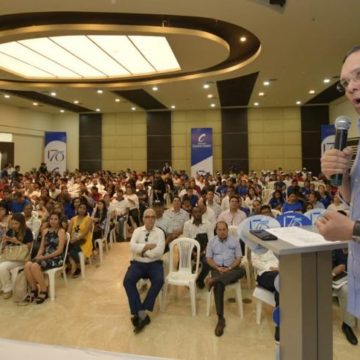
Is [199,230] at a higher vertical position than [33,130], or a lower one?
lower

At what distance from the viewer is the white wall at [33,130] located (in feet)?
47.9

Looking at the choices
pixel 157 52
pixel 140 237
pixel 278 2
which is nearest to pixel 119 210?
pixel 140 237

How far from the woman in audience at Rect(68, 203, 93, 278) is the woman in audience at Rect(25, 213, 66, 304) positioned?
0.43 metres

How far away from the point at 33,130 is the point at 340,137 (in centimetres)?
1723

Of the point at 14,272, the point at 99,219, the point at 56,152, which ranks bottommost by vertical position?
the point at 14,272

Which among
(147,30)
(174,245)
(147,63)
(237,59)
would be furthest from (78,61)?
(174,245)

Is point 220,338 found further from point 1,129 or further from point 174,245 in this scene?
point 1,129

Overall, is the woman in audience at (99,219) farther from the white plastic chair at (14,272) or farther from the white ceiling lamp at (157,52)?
the white ceiling lamp at (157,52)

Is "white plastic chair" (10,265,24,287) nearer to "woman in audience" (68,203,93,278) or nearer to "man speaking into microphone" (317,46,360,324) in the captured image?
"woman in audience" (68,203,93,278)

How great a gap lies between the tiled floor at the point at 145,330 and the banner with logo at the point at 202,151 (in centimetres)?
1035

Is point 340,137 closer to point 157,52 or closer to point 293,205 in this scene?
point 293,205

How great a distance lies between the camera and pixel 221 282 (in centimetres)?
344

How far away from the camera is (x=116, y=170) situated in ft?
56.7

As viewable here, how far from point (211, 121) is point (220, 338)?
1393 centimetres
